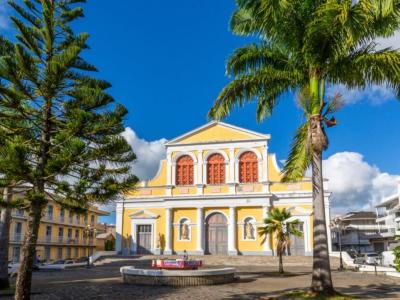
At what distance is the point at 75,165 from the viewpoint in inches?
329

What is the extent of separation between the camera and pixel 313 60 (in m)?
11.8

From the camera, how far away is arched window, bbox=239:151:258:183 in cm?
3419

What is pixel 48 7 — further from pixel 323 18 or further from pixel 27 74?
pixel 323 18

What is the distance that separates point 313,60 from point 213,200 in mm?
23046

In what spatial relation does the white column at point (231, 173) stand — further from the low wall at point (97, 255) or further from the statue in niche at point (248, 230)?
the low wall at point (97, 255)

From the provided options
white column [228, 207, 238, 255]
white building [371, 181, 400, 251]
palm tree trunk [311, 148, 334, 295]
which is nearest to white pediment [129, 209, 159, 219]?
white column [228, 207, 238, 255]

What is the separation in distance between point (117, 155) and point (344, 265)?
23.3 metres

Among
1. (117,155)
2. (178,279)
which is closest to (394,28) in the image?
(117,155)

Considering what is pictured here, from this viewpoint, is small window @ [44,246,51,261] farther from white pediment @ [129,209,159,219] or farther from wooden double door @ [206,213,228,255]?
wooden double door @ [206,213,228,255]

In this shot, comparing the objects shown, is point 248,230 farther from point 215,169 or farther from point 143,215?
point 143,215

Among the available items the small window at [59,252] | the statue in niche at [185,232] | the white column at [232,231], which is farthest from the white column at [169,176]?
the small window at [59,252]

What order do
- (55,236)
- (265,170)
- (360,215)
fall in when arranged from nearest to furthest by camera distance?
(265,170)
(55,236)
(360,215)

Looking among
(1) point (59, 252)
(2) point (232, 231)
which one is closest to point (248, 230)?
(2) point (232, 231)

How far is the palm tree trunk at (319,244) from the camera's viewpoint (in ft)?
35.8
